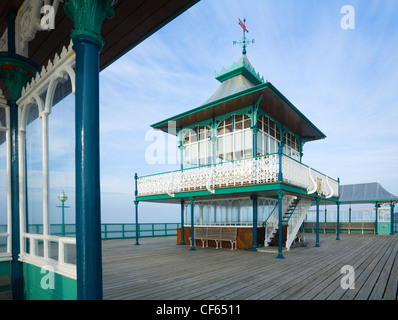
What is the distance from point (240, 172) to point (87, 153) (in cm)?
867

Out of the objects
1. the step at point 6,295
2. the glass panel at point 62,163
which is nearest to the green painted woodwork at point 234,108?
the glass panel at point 62,163

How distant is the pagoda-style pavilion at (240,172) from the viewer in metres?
10.5

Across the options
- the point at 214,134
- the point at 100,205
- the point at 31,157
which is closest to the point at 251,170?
the point at 214,134

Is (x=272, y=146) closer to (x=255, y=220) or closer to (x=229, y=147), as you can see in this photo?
(x=229, y=147)

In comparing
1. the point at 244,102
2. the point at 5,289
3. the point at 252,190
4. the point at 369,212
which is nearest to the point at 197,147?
the point at 244,102

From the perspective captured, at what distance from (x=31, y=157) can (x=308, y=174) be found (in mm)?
10752

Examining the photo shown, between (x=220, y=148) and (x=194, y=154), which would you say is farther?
(x=194, y=154)

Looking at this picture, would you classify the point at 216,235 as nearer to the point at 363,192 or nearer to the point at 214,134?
the point at 214,134

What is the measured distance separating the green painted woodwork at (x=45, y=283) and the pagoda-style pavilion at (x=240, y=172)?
7.62 m

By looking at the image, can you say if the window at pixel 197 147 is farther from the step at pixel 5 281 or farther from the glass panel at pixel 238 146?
the step at pixel 5 281

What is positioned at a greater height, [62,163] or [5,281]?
[62,163]

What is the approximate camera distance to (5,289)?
171 inches

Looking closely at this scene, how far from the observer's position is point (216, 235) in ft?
41.3

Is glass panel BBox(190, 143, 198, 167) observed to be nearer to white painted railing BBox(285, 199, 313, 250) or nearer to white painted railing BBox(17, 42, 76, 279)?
white painted railing BBox(285, 199, 313, 250)
